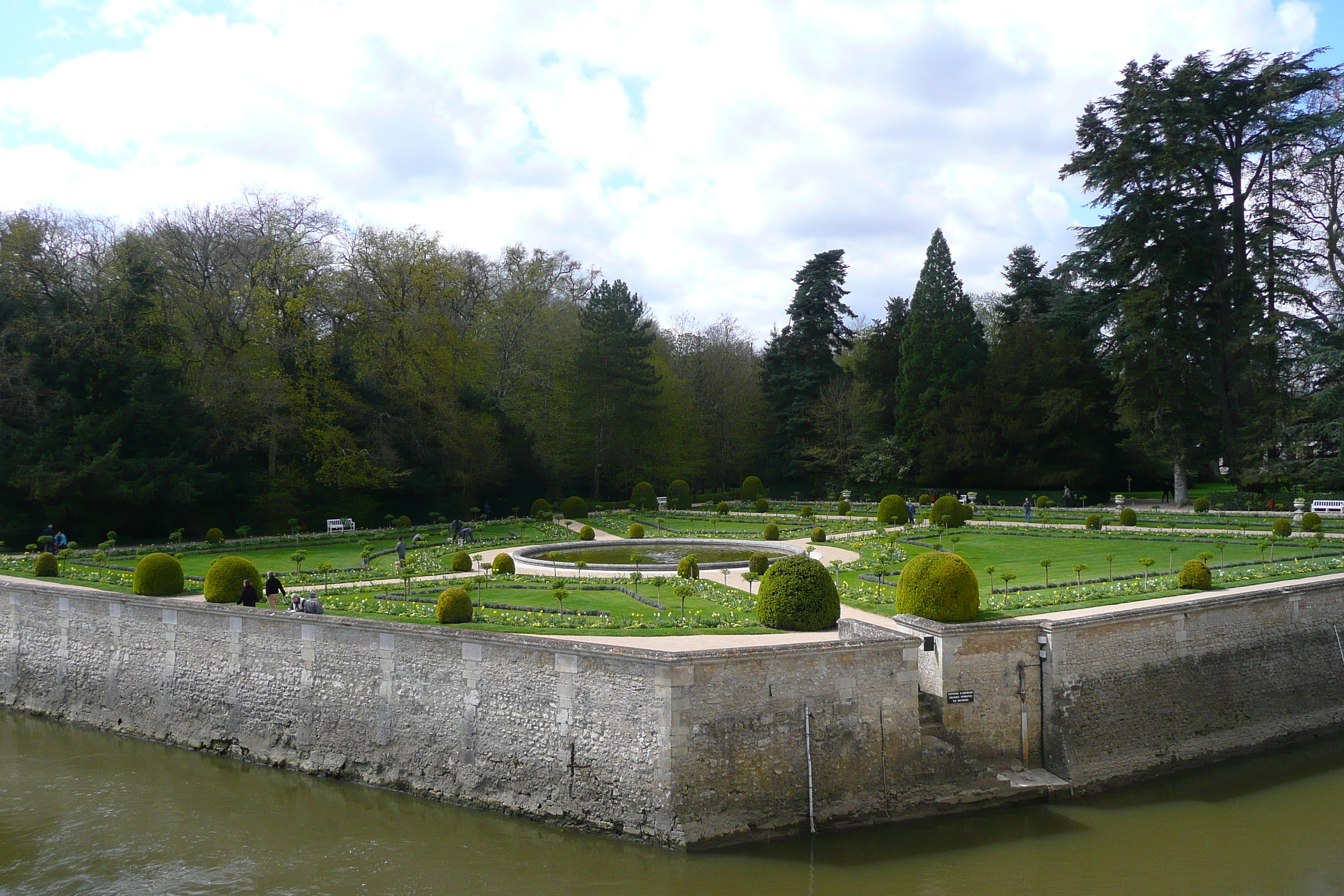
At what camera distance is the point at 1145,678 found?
14.4 meters

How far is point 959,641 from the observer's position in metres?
13.0

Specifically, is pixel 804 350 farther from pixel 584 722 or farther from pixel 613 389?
pixel 584 722

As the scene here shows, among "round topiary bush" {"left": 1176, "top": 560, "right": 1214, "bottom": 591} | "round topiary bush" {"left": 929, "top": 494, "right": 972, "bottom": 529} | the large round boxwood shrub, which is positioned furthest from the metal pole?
"round topiary bush" {"left": 929, "top": 494, "right": 972, "bottom": 529}

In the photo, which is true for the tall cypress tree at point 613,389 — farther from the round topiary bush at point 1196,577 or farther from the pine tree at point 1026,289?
the round topiary bush at point 1196,577

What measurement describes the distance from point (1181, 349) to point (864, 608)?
26580mm

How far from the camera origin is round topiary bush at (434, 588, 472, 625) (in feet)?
50.8

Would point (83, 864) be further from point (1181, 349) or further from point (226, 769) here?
point (1181, 349)

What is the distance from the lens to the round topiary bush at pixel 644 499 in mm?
42859

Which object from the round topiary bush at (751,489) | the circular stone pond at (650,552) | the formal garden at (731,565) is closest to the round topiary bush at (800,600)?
the formal garden at (731,565)

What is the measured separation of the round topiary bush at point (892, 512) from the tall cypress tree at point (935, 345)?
15.1m

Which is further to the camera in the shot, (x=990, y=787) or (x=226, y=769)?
(x=226, y=769)

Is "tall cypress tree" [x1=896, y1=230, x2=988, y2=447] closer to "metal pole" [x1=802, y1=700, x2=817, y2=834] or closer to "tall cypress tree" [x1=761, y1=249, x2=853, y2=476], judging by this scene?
"tall cypress tree" [x1=761, y1=249, x2=853, y2=476]

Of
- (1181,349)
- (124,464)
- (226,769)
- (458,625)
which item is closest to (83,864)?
(226,769)

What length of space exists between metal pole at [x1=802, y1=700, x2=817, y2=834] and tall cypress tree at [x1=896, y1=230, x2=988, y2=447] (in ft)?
122
